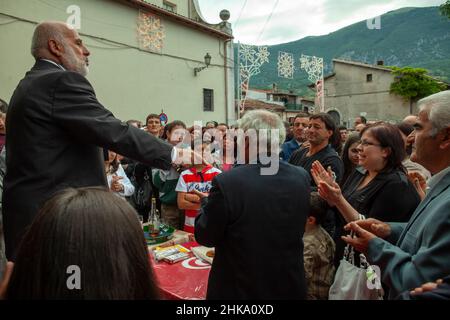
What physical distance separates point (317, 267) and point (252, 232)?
84 centimetres

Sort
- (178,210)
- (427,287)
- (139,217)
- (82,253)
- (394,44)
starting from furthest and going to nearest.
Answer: (394,44) < (178,210) < (139,217) < (427,287) < (82,253)

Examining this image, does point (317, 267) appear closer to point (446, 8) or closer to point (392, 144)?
point (392, 144)

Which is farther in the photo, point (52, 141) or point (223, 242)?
point (223, 242)

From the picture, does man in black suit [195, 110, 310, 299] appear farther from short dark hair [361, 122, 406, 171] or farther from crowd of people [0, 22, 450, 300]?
short dark hair [361, 122, 406, 171]

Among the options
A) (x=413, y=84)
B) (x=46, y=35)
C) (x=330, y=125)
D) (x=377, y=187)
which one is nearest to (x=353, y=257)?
(x=377, y=187)

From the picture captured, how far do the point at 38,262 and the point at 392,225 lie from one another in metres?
1.85

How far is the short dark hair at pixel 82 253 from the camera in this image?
817 millimetres

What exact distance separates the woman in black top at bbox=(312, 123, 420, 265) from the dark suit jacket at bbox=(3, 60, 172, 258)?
1271mm

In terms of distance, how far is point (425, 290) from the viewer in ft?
3.91

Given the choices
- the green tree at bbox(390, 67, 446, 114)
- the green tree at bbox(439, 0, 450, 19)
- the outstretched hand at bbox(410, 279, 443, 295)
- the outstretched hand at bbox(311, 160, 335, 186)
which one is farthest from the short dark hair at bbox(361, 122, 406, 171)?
the green tree at bbox(390, 67, 446, 114)

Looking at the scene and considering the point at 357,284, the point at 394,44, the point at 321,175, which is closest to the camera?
the point at 357,284

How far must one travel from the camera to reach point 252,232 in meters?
1.83
